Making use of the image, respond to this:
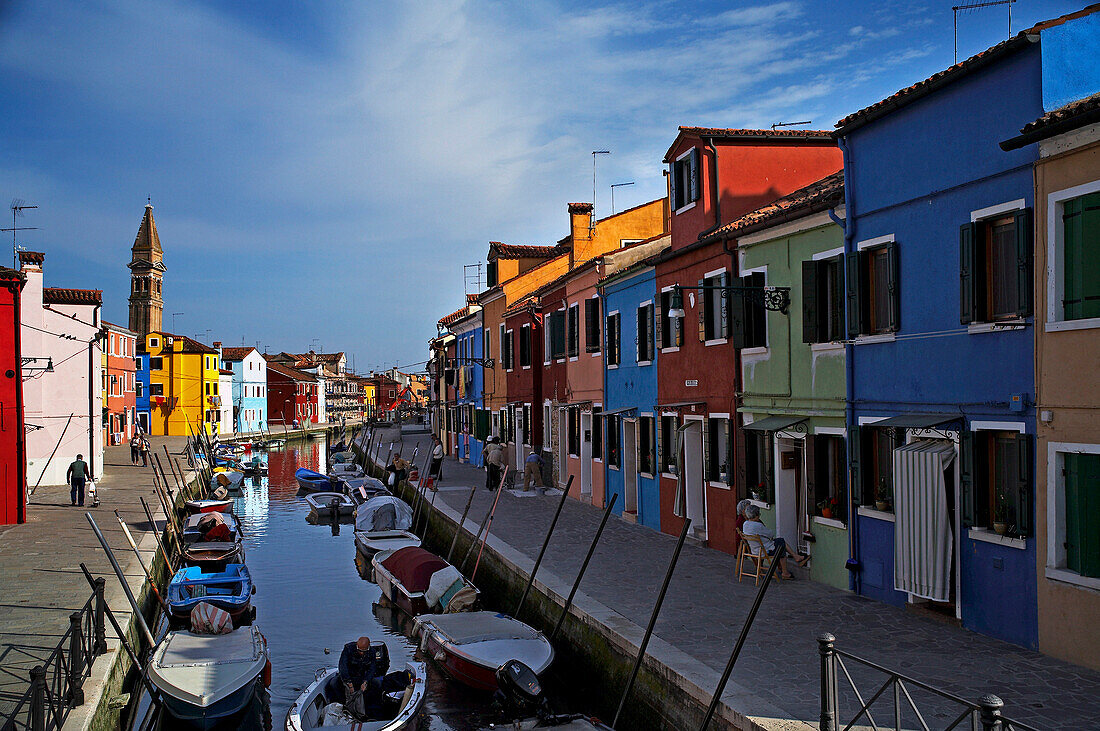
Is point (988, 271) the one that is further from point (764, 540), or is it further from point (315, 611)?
point (315, 611)

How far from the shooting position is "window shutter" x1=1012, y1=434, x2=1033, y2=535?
9734 mm

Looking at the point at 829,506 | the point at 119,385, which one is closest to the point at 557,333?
the point at 829,506

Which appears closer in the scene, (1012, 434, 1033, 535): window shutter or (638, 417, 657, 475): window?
(1012, 434, 1033, 535): window shutter

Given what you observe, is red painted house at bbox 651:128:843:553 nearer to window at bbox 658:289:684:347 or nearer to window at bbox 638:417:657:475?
window at bbox 658:289:684:347

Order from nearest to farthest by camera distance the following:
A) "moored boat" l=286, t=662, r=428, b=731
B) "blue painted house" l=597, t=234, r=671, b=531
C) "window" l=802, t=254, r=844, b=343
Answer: "moored boat" l=286, t=662, r=428, b=731, "window" l=802, t=254, r=844, b=343, "blue painted house" l=597, t=234, r=671, b=531

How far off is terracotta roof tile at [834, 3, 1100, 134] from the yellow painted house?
67.5 metres

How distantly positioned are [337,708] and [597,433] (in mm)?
13692

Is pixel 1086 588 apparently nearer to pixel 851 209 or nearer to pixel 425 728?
pixel 851 209

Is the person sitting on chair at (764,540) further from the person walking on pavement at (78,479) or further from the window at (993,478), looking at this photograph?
the person walking on pavement at (78,479)

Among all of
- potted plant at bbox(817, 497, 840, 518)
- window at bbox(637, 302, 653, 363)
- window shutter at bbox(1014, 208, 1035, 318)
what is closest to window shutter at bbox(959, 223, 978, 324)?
window shutter at bbox(1014, 208, 1035, 318)

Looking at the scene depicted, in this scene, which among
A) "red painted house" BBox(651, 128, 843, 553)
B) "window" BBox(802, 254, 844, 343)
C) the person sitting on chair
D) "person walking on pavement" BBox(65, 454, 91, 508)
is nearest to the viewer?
"window" BBox(802, 254, 844, 343)

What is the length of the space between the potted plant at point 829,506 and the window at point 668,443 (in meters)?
5.42

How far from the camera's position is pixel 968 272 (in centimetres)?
1063

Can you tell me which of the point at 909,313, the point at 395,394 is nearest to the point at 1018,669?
the point at 909,313
